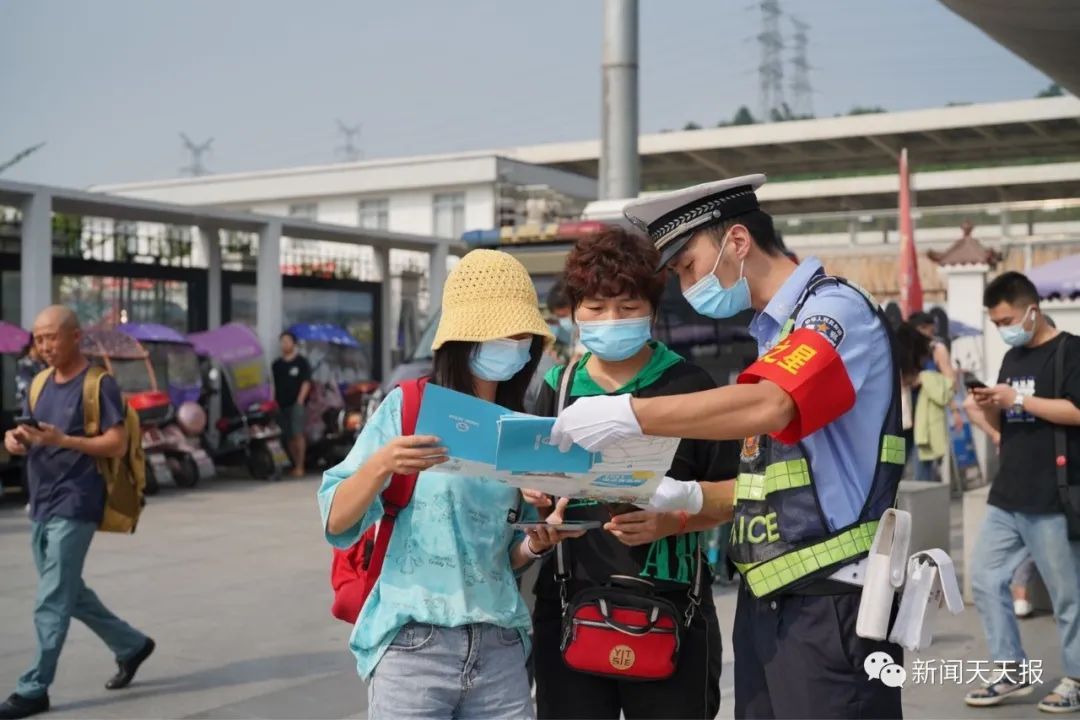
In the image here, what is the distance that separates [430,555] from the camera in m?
3.03

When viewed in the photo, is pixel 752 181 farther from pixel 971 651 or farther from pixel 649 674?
pixel 971 651

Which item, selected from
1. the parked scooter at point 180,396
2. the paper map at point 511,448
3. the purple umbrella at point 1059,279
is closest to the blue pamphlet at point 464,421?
the paper map at point 511,448

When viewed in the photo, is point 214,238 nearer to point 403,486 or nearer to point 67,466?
point 67,466

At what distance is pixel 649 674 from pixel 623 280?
3.47ft

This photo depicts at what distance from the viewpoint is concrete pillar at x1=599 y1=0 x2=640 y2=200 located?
10.9m

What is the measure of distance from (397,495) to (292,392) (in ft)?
48.2

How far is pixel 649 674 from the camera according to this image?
3.31 meters

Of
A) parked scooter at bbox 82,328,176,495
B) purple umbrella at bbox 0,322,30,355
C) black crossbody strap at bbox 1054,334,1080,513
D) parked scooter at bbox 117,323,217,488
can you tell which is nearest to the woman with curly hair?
black crossbody strap at bbox 1054,334,1080,513

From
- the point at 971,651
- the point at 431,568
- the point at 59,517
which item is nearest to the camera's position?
the point at 431,568

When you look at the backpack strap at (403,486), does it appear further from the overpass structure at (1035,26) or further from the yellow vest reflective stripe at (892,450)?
the overpass structure at (1035,26)

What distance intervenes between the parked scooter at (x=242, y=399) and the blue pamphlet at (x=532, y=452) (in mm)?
14681

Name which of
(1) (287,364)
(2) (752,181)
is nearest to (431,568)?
(2) (752,181)

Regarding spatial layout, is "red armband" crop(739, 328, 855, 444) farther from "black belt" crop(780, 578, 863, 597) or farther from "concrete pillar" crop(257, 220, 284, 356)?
"concrete pillar" crop(257, 220, 284, 356)

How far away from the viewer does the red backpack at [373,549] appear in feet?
9.96
